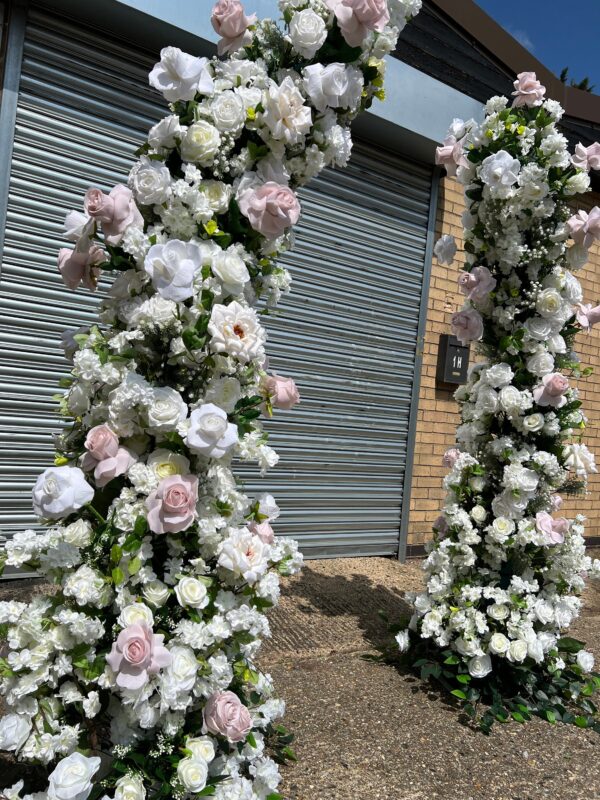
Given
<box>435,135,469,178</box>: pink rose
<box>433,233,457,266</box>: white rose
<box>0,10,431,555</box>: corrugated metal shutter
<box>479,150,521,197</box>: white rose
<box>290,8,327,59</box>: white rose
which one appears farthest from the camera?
<box>0,10,431,555</box>: corrugated metal shutter

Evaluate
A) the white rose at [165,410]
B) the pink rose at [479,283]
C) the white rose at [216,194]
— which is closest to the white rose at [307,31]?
the white rose at [216,194]

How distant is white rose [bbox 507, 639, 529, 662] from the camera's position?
3.40 meters

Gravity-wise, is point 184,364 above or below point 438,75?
below

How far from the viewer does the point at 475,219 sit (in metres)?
3.77

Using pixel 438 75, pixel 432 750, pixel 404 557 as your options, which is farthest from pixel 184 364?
pixel 438 75

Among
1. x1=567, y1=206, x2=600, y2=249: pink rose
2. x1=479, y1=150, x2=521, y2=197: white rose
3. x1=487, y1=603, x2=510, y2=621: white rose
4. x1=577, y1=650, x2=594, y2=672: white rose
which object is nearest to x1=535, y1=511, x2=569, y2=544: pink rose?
x1=487, y1=603, x2=510, y2=621: white rose

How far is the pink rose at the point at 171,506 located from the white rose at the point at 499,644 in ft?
7.10

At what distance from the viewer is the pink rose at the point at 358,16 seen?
2146 mm

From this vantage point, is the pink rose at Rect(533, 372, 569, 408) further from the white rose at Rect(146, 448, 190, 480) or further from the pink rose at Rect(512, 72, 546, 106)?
the white rose at Rect(146, 448, 190, 480)

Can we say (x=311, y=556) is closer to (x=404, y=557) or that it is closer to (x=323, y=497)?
(x=323, y=497)

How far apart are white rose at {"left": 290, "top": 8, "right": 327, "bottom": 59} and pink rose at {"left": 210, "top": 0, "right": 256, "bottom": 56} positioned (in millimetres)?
166

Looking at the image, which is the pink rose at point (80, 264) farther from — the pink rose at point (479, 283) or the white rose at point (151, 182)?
the pink rose at point (479, 283)

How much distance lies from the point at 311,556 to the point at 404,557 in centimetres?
105

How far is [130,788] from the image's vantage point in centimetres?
193
